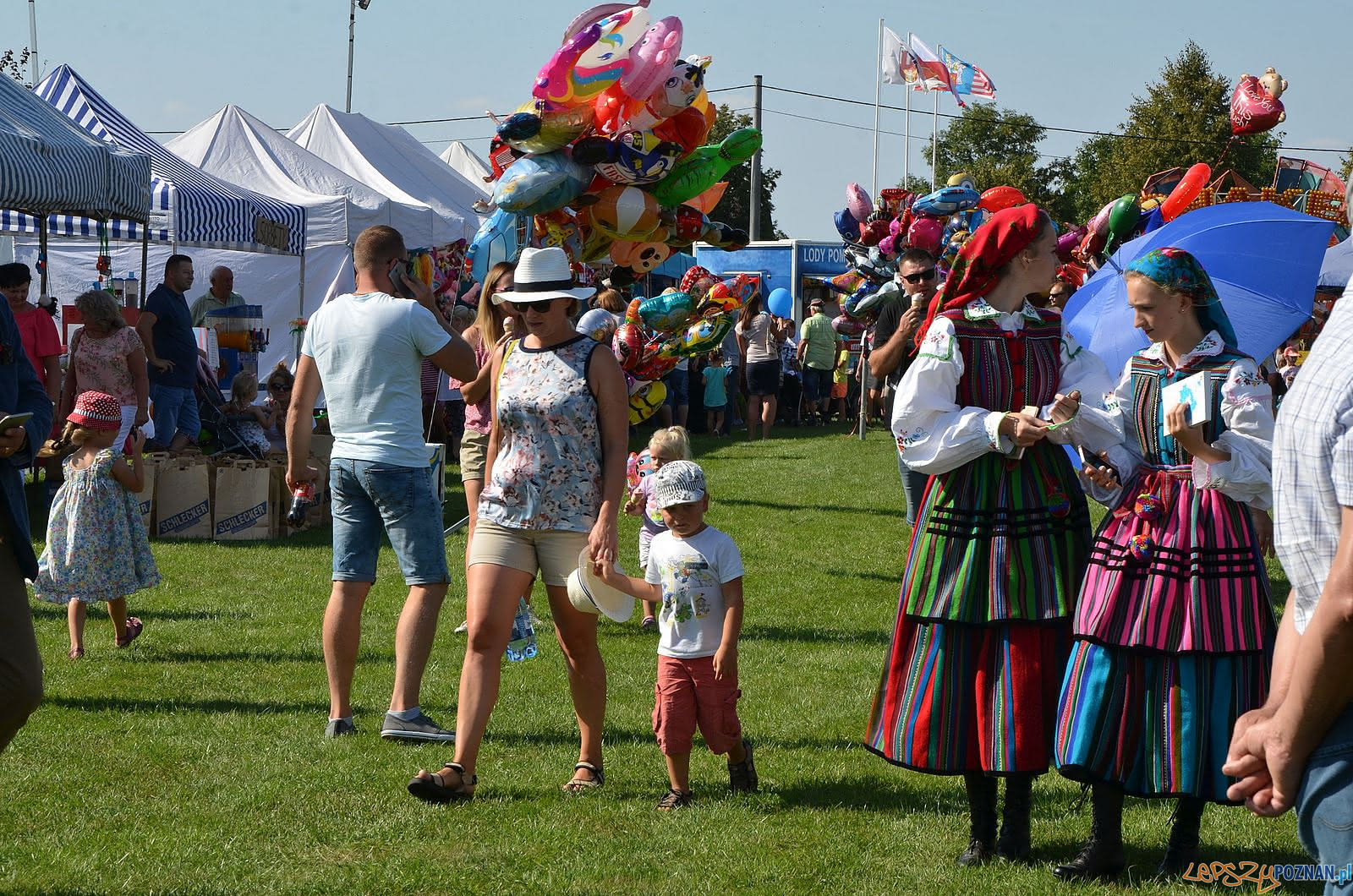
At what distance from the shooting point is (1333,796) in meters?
2.01

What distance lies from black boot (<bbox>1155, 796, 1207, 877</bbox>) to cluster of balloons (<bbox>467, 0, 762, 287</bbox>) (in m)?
3.79

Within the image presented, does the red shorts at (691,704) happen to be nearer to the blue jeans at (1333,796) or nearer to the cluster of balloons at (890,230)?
the blue jeans at (1333,796)

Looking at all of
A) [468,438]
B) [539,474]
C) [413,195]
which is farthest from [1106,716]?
[413,195]

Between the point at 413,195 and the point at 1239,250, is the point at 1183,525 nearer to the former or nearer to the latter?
the point at 1239,250

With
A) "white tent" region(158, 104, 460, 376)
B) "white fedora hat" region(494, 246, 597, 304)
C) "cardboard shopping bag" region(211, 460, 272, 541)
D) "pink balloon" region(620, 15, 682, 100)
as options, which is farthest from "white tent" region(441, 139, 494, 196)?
"white fedora hat" region(494, 246, 597, 304)

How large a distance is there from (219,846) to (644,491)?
260 cm

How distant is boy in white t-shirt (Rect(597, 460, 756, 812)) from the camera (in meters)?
4.68

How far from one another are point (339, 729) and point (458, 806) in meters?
1.06

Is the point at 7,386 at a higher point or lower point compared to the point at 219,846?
higher

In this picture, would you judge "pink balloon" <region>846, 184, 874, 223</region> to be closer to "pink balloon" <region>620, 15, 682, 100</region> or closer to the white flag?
"pink balloon" <region>620, 15, 682, 100</region>

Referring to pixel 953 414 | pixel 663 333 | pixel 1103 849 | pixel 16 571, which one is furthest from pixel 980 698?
pixel 663 333

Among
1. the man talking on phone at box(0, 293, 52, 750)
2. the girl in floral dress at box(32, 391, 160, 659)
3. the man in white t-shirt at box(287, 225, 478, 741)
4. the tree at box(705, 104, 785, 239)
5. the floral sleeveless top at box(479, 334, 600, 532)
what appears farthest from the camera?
the tree at box(705, 104, 785, 239)

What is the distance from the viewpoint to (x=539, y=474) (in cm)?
478

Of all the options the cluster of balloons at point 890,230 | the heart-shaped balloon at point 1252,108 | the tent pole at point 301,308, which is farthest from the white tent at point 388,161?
the heart-shaped balloon at point 1252,108
